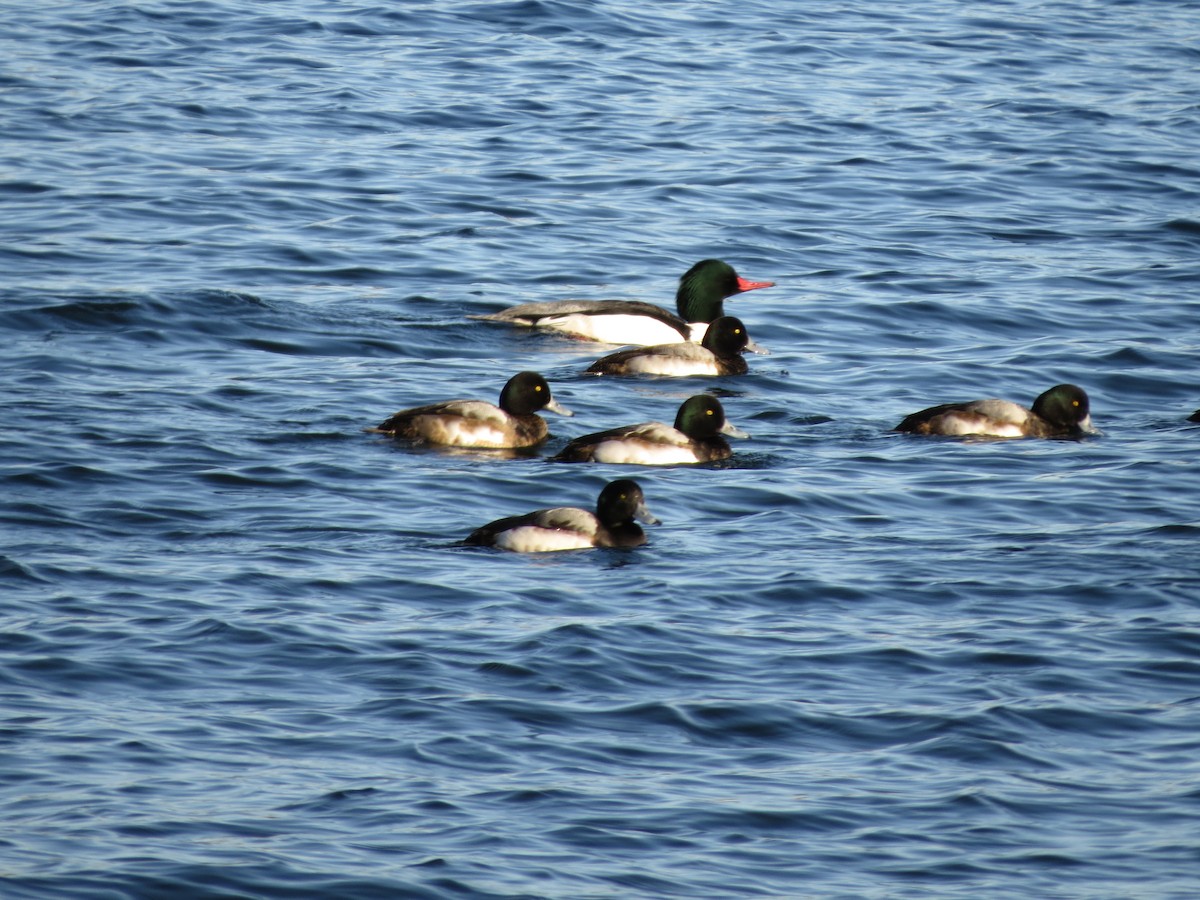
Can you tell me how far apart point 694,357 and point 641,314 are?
82 centimetres

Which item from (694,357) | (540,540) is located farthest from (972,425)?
(540,540)

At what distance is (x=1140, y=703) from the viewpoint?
386 inches

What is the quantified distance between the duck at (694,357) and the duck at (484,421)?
2348mm

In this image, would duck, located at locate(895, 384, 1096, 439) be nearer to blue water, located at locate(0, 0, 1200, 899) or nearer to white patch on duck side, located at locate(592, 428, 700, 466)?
blue water, located at locate(0, 0, 1200, 899)

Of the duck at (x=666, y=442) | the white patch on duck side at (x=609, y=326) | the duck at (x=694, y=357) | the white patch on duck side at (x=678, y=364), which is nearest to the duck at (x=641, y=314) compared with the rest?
the white patch on duck side at (x=609, y=326)

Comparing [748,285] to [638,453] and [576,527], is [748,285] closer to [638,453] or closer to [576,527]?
[638,453]

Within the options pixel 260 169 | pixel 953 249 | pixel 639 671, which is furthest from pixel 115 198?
pixel 639 671

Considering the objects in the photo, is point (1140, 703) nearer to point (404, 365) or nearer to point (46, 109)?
point (404, 365)

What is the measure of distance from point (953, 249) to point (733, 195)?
304 cm

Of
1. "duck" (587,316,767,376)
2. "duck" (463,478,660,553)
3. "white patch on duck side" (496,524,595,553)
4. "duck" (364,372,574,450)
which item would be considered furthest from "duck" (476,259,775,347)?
"white patch on duck side" (496,524,595,553)

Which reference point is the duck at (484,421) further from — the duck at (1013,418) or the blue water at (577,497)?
the duck at (1013,418)

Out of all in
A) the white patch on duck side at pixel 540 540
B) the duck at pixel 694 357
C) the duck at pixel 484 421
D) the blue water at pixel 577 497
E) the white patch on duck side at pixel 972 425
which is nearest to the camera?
the blue water at pixel 577 497

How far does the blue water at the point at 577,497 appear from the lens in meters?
8.31

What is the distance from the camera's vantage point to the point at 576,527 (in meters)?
12.0
